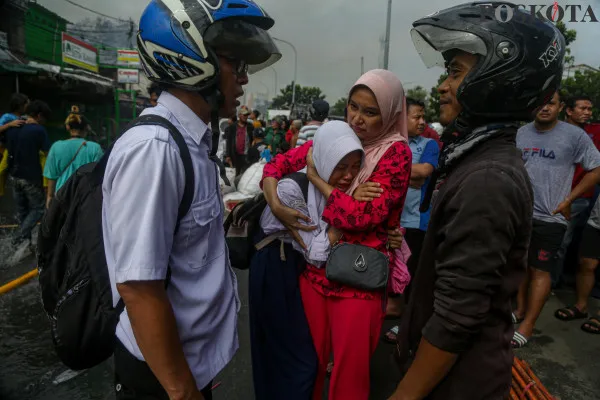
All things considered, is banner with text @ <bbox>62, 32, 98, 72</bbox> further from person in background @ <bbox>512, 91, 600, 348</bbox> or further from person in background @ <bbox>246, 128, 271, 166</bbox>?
person in background @ <bbox>512, 91, 600, 348</bbox>

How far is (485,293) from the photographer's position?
3.60 feet

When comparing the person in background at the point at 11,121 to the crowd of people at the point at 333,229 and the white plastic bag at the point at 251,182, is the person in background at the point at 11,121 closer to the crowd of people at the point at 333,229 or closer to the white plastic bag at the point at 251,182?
the white plastic bag at the point at 251,182

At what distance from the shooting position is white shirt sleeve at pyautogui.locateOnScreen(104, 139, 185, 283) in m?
1.05

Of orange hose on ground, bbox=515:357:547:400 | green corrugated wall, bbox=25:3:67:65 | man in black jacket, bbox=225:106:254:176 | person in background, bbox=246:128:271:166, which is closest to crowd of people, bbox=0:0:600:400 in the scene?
orange hose on ground, bbox=515:357:547:400

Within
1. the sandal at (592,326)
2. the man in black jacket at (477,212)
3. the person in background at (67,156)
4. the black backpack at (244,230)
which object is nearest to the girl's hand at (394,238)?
the black backpack at (244,230)

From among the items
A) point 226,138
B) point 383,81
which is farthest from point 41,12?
point 383,81

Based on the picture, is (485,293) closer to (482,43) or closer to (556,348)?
(482,43)

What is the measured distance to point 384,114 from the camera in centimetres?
211

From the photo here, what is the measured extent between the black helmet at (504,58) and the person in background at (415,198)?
2.12m

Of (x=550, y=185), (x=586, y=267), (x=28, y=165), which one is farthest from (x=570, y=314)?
(x=28, y=165)

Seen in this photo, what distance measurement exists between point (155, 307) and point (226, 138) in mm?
8927

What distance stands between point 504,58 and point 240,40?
0.91 meters

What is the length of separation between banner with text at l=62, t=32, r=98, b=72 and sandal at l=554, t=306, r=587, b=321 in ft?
69.0

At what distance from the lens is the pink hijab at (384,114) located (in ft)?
6.79
